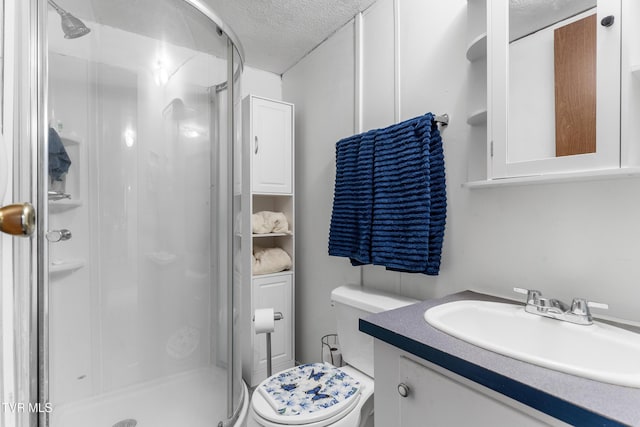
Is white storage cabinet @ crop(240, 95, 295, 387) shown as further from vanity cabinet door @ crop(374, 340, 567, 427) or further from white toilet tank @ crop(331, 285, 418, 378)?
vanity cabinet door @ crop(374, 340, 567, 427)

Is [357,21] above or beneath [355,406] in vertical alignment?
above

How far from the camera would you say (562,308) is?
0.87m

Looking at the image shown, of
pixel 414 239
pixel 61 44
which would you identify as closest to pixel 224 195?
pixel 61 44

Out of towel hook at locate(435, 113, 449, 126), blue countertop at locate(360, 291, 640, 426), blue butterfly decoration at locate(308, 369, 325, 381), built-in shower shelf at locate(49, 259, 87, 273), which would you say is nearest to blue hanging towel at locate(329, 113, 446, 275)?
towel hook at locate(435, 113, 449, 126)

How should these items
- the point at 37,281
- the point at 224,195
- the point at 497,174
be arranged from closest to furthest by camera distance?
the point at 37,281, the point at 497,174, the point at 224,195

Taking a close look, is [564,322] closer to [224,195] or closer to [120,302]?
[224,195]

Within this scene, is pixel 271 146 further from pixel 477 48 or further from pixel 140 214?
pixel 477 48

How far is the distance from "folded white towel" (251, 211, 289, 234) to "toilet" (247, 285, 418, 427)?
685mm

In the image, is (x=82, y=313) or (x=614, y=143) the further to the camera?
(x=82, y=313)

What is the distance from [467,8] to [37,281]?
5.13ft

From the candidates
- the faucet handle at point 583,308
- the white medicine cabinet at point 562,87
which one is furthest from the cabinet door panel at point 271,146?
the faucet handle at point 583,308

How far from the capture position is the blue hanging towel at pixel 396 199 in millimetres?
1191

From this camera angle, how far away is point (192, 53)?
120cm

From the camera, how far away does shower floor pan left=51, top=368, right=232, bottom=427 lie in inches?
47.4
